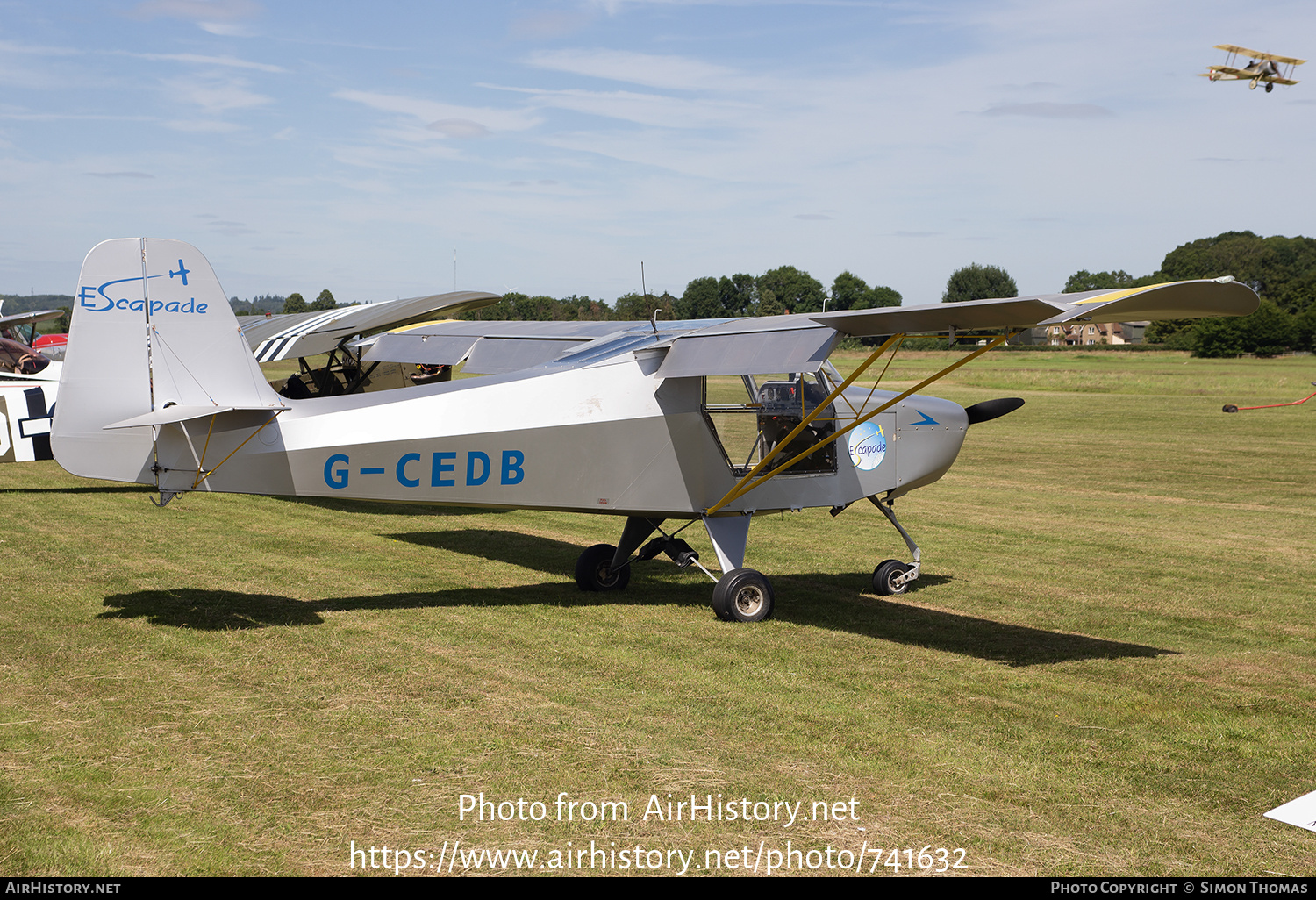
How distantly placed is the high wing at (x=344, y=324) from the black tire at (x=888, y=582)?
6.07 meters

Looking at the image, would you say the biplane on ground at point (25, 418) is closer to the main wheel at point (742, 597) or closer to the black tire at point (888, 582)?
the main wheel at point (742, 597)

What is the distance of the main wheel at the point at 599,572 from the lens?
9109 millimetres

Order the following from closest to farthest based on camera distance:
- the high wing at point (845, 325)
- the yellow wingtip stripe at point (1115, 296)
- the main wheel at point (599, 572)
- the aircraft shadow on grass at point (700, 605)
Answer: the yellow wingtip stripe at point (1115, 296), the high wing at point (845, 325), the aircraft shadow on grass at point (700, 605), the main wheel at point (599, 572)

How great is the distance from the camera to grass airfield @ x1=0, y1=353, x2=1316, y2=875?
4180mm

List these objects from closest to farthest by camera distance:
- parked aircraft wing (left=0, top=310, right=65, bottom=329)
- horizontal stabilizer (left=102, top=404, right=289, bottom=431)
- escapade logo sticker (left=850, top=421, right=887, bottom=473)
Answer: horizontal stabilizer (left=102, top=404, right=289, bottom=431) < escapade logo sticker (left=850, top=421, right=887, bottom=473) < parked aircraft wing (left=0, top=310, right=65, bottom=329)

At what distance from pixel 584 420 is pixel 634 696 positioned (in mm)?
2432

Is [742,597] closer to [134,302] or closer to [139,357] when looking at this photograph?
[139,357]

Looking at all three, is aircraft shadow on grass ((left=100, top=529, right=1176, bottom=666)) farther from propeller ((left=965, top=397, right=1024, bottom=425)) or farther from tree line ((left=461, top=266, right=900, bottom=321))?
tree line ((left=461, top=266, right=900, bottom=321))

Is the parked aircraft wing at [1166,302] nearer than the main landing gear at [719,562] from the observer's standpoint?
Yes

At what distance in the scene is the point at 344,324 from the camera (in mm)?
13266

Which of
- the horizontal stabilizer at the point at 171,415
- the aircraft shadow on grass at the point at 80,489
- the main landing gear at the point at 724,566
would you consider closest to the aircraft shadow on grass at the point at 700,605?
the main landing gear at the point at 724,566

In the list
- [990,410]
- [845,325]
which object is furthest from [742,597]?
[990,410]

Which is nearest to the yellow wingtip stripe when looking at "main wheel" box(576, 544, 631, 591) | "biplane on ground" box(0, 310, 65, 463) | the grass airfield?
the grass airfield

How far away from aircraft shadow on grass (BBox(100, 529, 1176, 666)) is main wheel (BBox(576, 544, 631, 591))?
0.24 feet
